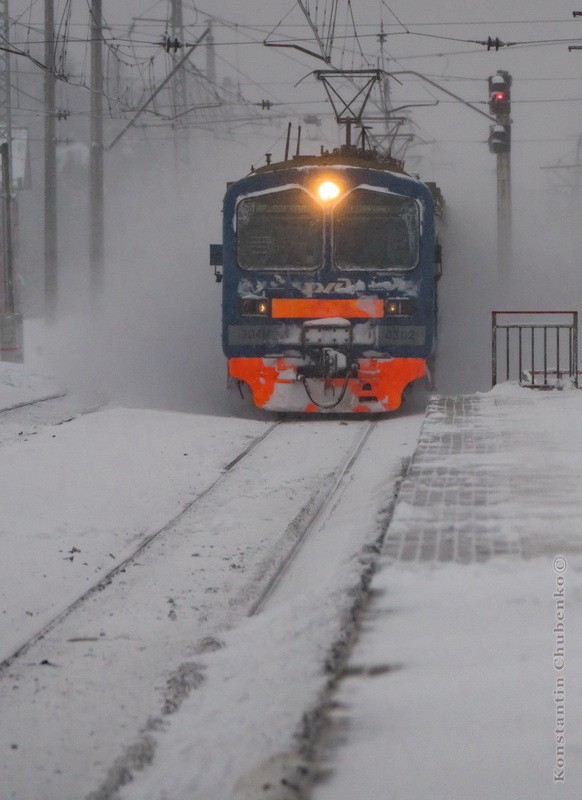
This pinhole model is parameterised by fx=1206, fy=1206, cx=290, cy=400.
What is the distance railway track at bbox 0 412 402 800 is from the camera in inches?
177

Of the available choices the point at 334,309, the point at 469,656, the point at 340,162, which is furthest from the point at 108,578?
the point at 340,162

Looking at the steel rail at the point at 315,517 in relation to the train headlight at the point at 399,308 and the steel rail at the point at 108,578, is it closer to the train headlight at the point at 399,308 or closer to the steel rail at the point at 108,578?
the steel rail at the point at 108,578

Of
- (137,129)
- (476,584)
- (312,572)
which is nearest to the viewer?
(476,584)

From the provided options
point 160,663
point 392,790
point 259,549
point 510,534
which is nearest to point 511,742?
point 392,790

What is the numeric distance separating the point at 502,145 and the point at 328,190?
7861 mm

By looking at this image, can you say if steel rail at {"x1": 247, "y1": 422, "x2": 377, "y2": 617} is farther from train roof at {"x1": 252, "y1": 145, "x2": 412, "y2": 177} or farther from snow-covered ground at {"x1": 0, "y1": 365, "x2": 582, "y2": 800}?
train roof at {"x1": 252, "y1": 145, "x2": 412, "y2": 177}

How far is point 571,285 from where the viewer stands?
25.8 metres

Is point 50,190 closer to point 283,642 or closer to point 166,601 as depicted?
point 166,601

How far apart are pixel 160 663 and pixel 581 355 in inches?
676

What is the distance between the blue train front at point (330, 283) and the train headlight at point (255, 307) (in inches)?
0.5

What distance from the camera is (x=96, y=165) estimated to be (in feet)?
86.9

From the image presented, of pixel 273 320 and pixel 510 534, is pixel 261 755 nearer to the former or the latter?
pixel 510 534

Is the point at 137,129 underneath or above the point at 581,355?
above

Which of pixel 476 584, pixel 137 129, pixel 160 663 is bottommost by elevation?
pixel 160 663
